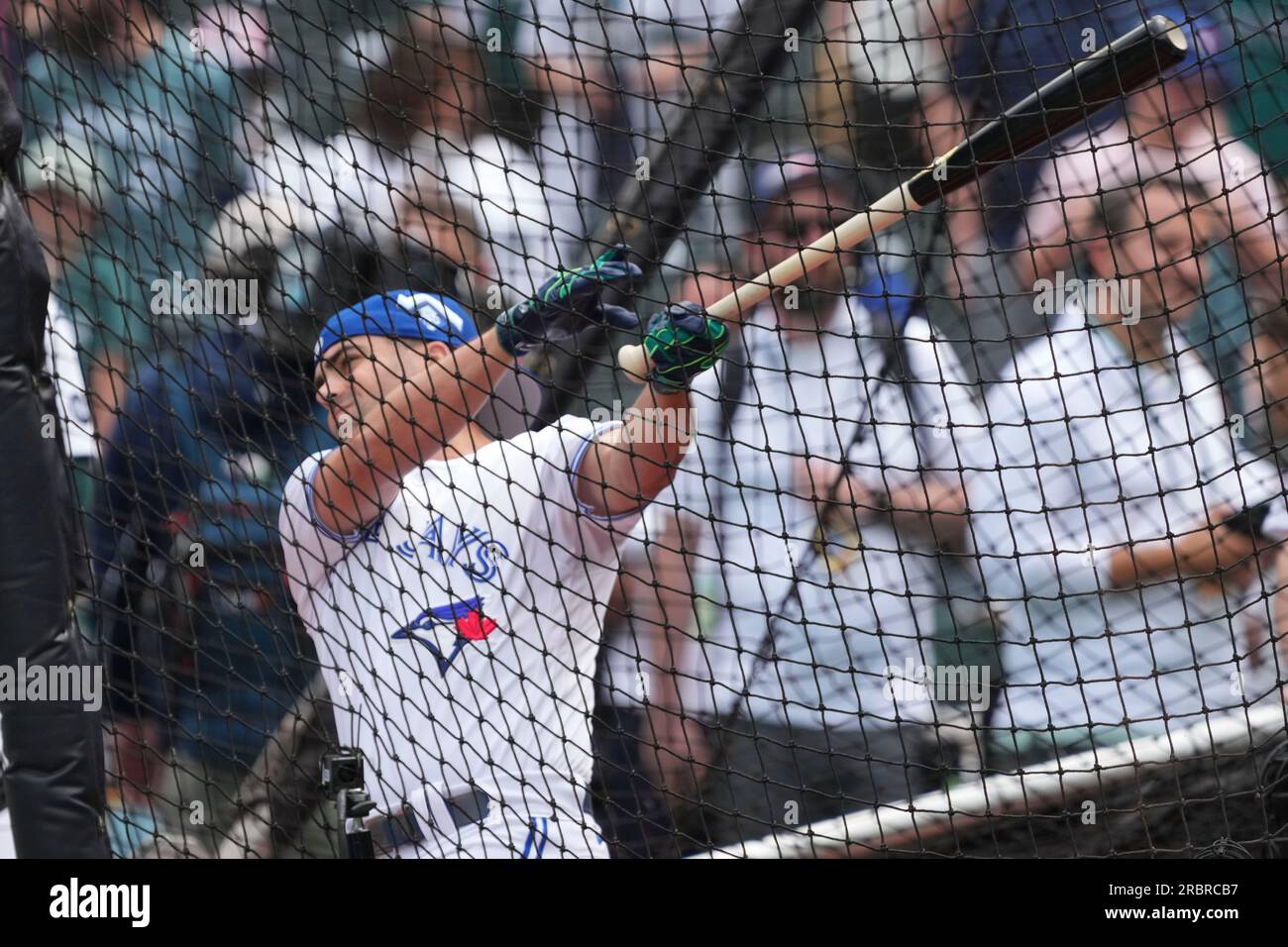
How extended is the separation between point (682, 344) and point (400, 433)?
1.59ft

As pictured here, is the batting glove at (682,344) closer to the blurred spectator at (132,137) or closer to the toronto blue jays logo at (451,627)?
the toronto blue jays logo at (451,627)

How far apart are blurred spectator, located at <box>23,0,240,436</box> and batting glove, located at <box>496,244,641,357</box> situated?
51cm

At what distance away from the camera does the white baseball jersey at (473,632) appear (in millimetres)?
2377

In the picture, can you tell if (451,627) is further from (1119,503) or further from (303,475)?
(1119,503)

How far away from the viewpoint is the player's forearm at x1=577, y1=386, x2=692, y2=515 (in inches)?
90.8

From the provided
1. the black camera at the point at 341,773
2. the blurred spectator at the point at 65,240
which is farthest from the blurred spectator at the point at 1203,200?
the blurred spectator at the point at 65,240

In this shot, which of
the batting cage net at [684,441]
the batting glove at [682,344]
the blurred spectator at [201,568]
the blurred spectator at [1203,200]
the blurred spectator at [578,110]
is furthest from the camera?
the blurred spectator at [578,110]

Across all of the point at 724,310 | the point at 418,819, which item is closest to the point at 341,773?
the point at 418,819

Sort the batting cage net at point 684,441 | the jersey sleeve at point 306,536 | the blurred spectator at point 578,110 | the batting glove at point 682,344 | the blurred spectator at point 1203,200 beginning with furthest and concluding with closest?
the blurred spectator at point 578,110, the blurred spectator at point 1203,200, the jersey sleeve at point 306,536, the batting cage net at point 684,441, the batting glove at point 682,344

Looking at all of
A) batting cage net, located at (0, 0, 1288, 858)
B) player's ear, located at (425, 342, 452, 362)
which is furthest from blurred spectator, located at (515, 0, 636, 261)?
player's ear, located at (425, 342, 452, 362)

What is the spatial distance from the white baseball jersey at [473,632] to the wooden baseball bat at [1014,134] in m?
0.30

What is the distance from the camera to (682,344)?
2264 millimetres
